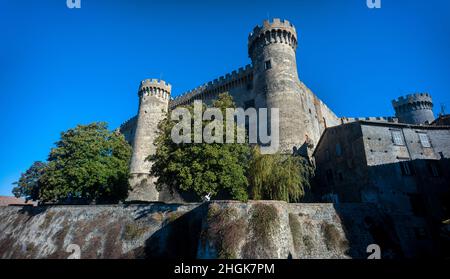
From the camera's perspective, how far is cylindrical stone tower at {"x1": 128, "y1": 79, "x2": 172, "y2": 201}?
36.4 metres

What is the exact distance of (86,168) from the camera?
2569cm

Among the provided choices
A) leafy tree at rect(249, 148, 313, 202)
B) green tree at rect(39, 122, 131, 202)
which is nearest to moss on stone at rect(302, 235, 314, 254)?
leafy tree at rect(249, 148, 313, 202)

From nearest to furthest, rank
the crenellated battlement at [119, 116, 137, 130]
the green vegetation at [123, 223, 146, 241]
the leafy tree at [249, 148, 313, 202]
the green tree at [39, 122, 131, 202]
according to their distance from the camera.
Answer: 1. the green vegetation at [123, 223, 146, 241]
2. the leafy tree at [249, 148, 313, 202]
3. the green tree at [39, 122, 131, 202]
4. the crenellated battlement at [119, 116, 137, 130]

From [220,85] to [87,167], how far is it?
2177cm

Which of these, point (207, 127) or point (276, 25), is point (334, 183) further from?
point (276, 25)

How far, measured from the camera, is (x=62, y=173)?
25.2m

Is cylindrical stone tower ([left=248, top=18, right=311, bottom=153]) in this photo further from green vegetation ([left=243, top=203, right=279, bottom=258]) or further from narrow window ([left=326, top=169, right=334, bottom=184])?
green vegetation ([left=243, top=203, right=279, bottom=258])

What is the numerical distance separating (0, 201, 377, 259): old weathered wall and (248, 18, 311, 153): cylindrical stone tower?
1181cm

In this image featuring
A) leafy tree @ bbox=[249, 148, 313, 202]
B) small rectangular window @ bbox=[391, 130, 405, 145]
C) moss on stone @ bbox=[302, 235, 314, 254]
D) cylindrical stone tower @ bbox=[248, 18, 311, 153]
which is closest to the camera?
moss on stone @ bbox=[302, 235, 314, 254]

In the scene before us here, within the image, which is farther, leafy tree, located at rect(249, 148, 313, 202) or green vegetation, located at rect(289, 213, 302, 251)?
leafy tree, located at rect(249, 148, 313, 202)

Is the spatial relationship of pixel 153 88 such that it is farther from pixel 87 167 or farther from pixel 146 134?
pixel 87 167

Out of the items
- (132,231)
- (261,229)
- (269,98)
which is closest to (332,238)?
(261,229)
